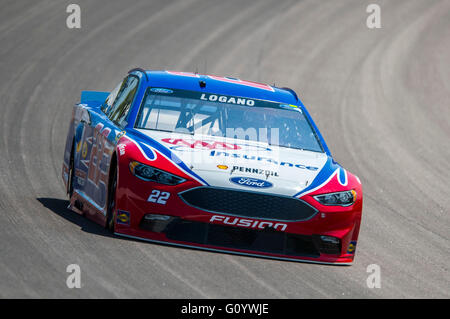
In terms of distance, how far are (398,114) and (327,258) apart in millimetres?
9962

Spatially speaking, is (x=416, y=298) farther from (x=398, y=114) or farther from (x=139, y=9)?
(x=139, y=9)

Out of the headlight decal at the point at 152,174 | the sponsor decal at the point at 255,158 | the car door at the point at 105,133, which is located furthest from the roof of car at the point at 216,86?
the headlight decal at the point at 152,174

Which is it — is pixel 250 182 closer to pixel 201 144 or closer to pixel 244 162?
pixel 244 162

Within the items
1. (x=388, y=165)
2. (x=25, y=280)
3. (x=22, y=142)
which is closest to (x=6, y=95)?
(x=22, y=142)

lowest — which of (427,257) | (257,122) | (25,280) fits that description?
(427,257)

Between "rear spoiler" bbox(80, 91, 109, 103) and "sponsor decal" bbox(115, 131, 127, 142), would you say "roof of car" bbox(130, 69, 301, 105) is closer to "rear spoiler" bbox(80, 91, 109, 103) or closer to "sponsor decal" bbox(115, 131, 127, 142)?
"sponsor decal" bbox(115, 131, 127, 142)

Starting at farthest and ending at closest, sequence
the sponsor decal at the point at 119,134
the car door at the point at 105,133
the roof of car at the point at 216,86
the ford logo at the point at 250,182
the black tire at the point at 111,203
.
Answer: the roof of car at the point at 216,86 < the car door at the point at 105,133 < the sponsor decal at the point at 119,134 < the black tire at the point at 111,203 < the ford logo at the point at 250,182

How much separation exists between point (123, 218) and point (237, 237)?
36.2 inches

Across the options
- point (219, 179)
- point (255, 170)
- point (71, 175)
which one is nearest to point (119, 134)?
point (219, 179)

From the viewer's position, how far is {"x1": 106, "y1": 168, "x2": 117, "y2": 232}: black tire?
7.33m

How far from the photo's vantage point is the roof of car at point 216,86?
848cm

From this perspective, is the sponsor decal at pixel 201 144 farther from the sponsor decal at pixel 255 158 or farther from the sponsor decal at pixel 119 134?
the sponsor decal at pixel 119 134

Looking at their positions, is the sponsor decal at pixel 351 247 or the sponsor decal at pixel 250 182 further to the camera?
the sponsor decal at pixel 351 247
